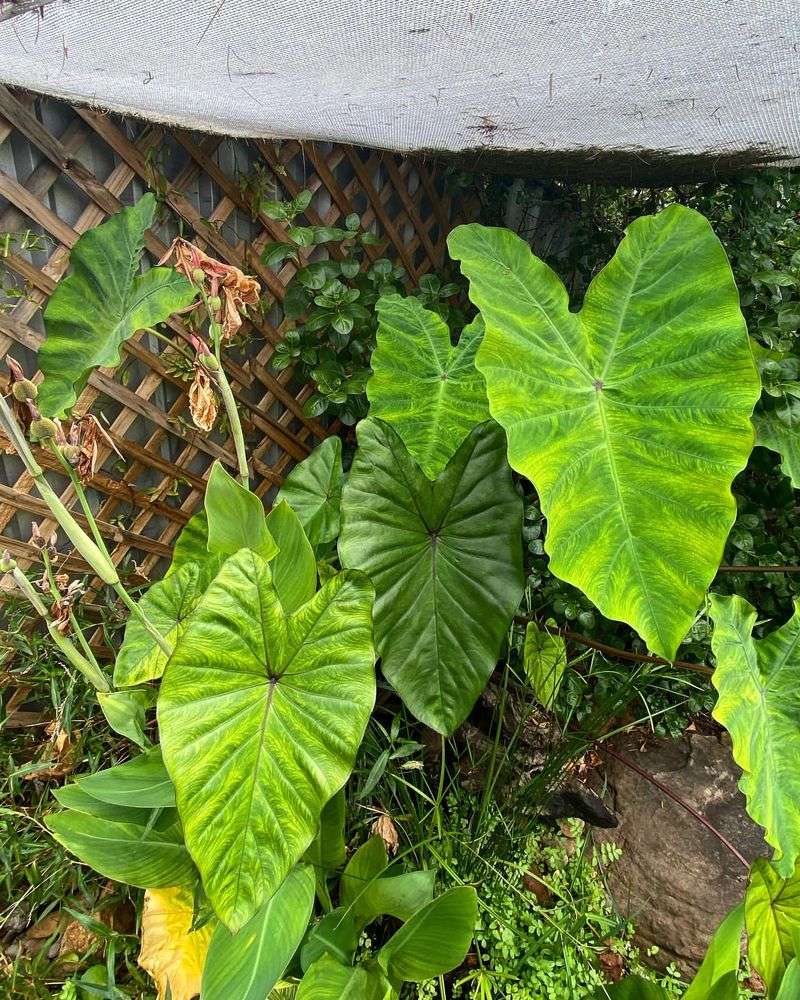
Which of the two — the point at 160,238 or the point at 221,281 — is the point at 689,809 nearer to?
the point at 221,281

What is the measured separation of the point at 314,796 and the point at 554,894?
0.99 meters

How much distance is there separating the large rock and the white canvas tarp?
1.52 meters

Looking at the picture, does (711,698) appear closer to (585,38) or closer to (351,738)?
(351,738)

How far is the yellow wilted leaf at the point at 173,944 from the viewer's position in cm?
110

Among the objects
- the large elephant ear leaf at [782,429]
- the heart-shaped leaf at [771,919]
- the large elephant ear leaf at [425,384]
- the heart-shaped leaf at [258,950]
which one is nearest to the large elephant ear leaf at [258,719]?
the heart-shaped leaf at [258,950]

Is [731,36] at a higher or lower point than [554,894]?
higher

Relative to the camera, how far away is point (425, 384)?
136 centimetres

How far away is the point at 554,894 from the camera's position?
1476 mm

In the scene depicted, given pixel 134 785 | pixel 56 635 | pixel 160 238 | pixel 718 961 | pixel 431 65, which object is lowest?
pixel 134 785

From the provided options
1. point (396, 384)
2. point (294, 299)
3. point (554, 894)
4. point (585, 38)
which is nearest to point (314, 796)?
point (396, 384)

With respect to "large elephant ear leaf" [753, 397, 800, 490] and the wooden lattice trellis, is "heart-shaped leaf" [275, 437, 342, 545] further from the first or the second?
"large elephant ear leaf" [753, 397, 800, 490]

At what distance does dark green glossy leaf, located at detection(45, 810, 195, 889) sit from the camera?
0.98 m

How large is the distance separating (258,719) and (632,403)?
0.74m

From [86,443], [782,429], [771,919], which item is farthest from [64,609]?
[782,429]
